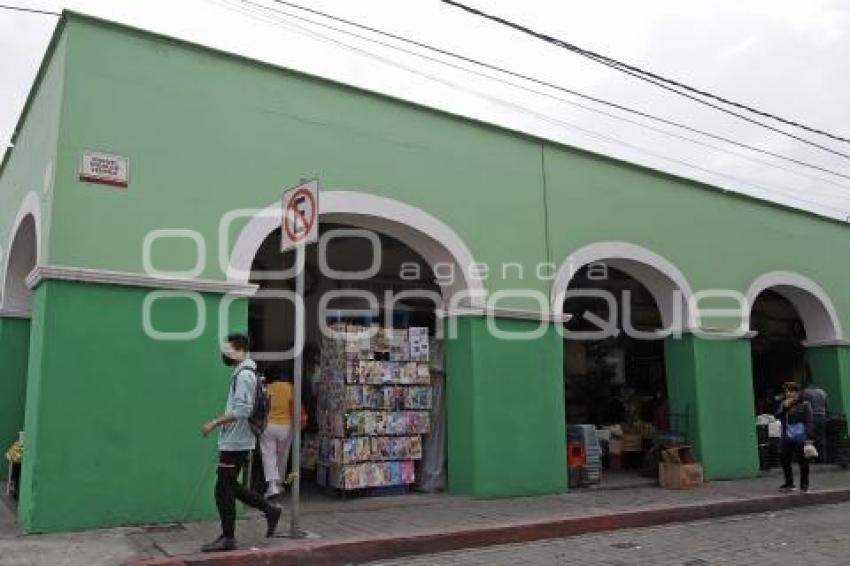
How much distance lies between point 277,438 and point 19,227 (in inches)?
149

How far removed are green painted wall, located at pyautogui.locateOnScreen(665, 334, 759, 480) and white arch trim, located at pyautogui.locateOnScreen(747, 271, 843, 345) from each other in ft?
6.75

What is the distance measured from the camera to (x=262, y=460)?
350 inches

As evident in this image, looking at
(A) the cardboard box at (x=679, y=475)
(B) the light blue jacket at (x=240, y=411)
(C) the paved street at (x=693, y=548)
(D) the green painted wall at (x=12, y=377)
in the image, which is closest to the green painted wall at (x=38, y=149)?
(D) the green painted wall at (x=12, y=377)

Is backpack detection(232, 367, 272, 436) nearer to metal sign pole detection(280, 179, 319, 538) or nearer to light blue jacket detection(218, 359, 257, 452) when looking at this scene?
light blue jacket detection(218, 359, 257, 452)

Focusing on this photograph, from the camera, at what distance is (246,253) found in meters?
8.17

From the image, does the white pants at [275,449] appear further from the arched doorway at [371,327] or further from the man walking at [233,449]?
the man walking at [233,449]

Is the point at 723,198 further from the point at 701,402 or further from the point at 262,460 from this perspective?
the point at 262,460

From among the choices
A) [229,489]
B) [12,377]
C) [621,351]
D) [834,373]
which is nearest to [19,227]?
[12,377]

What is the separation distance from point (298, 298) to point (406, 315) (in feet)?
11.9

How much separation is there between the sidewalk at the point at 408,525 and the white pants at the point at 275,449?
0.50 metres

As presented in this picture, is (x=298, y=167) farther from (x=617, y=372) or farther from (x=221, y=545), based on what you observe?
(x=617, y=372)

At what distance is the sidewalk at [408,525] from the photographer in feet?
20.9

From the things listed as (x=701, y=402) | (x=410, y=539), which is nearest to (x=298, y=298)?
(x=410, y=539)

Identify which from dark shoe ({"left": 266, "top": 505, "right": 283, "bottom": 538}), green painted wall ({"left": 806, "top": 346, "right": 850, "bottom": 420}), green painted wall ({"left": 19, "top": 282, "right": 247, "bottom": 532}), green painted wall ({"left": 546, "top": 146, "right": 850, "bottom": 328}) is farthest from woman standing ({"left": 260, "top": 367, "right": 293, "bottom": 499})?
green painted wall ({"left": 806, "top": 346, "right": 850, "bottom": 420})
